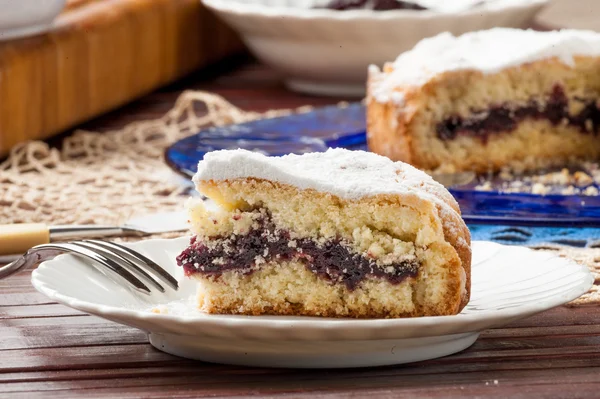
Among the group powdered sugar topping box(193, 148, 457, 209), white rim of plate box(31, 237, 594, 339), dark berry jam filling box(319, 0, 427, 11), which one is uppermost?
powdered sugar topping box(193, 148, 457, 209)

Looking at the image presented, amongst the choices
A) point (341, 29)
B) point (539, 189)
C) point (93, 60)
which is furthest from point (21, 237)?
point (341, 29)

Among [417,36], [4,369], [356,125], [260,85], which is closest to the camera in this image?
[4,369]

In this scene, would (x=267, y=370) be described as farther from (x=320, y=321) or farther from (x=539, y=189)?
(x=539, y=189)

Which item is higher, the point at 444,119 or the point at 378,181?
the point at 378,181

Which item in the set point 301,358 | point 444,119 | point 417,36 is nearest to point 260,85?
point 417,36

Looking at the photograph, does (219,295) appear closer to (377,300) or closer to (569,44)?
(377,300)

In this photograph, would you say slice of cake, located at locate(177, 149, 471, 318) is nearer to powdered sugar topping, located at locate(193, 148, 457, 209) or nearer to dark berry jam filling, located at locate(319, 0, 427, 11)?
powdered sugar topping, located at locate(193, 148, 457, 209)

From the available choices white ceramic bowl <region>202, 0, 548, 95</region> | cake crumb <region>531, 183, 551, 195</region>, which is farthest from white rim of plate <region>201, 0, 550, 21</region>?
cake crumb <region>531, 183, 551, 195</region>
